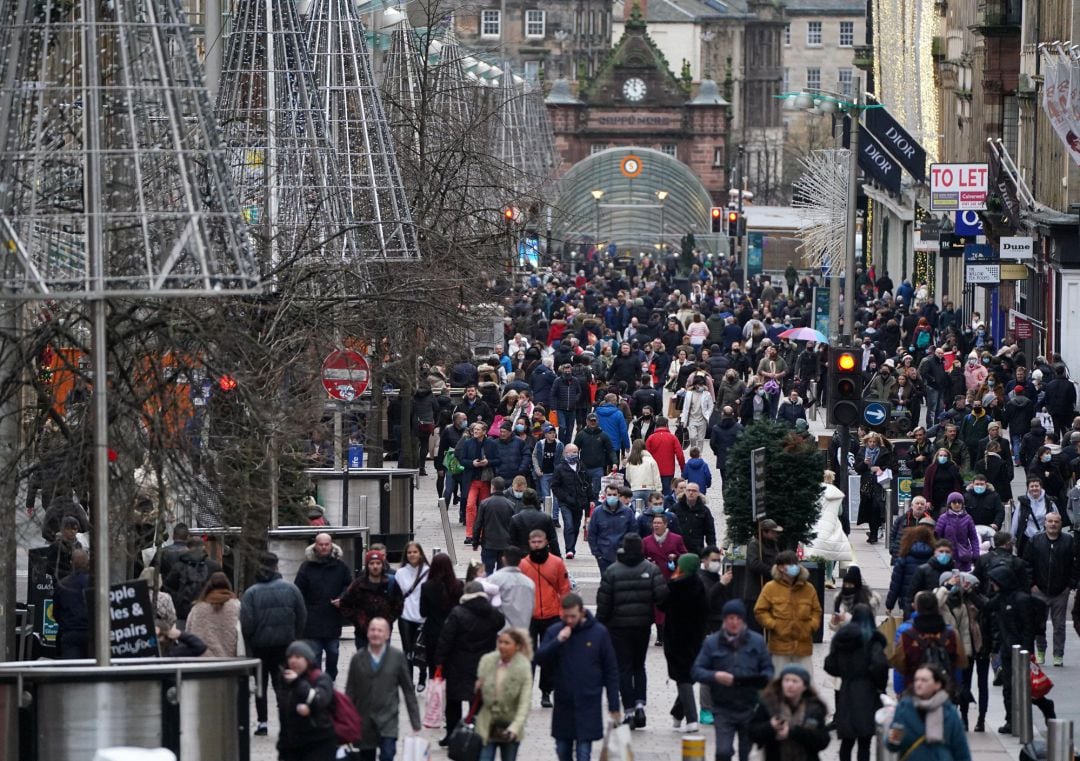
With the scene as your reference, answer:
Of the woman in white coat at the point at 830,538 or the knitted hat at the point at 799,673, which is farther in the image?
the woman in white coat at the point at 830,538

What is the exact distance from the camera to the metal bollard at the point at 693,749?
1521 cm

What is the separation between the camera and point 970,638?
19656 mm

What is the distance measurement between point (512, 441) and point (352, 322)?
432cm

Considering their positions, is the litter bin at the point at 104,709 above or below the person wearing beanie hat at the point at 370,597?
below

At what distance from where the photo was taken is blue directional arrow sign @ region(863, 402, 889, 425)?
111 feet

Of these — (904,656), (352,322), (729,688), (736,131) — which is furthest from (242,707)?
(736,131)

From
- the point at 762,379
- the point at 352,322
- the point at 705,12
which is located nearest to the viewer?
the point at 352,322

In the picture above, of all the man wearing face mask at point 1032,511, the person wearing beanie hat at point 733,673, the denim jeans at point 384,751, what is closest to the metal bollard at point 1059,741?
the person wearing beanie hat at point 733,673

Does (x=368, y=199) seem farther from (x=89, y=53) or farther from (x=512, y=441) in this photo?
(x=89, y=53)

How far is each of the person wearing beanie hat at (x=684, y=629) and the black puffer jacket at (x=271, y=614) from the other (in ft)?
8.03

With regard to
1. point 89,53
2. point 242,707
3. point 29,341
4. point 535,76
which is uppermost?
point 535,76

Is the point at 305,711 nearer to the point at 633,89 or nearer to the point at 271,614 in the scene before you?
the point at 271,614

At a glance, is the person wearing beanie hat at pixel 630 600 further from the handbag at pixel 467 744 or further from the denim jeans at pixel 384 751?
the handbag at pixel 467 744

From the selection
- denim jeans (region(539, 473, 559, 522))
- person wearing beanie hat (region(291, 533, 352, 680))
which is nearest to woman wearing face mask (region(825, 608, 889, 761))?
person wearing beanie hat (region(291, 533, 352, 680))
